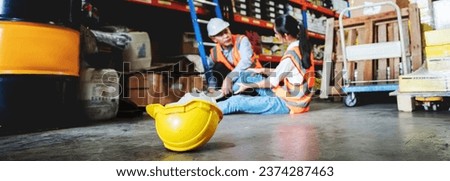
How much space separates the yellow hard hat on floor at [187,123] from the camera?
915 mm

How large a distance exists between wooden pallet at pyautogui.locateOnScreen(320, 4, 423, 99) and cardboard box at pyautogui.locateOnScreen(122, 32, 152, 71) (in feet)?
4.53

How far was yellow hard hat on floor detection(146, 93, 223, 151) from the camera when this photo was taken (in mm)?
915

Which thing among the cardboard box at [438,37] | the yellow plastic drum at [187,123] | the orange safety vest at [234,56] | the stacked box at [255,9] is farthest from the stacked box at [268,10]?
the yellow plastic drum at [187,123]

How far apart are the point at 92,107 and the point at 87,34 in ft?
1.22

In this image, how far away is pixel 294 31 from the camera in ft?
6.18

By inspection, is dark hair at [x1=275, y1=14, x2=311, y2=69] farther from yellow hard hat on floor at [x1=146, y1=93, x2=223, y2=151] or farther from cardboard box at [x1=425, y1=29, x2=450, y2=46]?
yellow hard hat on floor at [x1=146, y1=93, x2=223, y2=151]

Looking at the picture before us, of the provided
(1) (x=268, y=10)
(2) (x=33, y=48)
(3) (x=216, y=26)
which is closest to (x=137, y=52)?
(3) (x=216, y=26)

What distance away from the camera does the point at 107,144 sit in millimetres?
1095

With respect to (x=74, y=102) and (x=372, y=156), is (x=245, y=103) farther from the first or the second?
(x=372, y=156)

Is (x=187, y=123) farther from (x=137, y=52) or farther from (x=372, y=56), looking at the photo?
(x=372, y=56)

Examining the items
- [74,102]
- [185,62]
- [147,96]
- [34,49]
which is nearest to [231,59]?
[185,62]

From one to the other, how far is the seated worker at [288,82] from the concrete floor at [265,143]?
0.47m

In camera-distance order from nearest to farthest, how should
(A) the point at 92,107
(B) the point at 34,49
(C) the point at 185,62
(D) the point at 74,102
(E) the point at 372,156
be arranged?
(E) the point at 372,156 < (B) the point at 34,49 < (D) the point at 74,102 < (A) the point at 92,107 < (C) the point at 185,62

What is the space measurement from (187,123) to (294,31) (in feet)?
3.83
